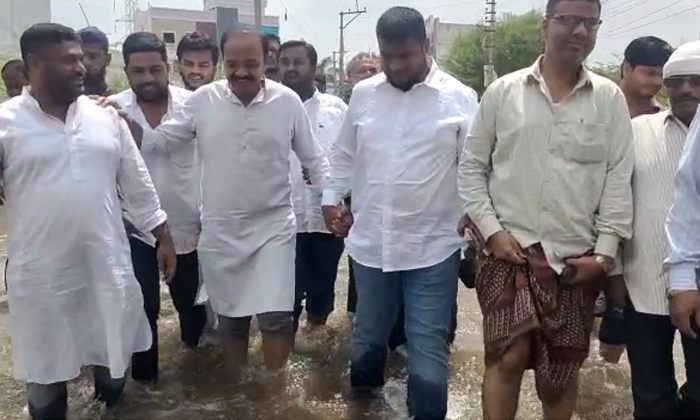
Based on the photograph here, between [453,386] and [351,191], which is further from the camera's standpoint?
[453,386]

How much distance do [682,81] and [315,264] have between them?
312 centimetres

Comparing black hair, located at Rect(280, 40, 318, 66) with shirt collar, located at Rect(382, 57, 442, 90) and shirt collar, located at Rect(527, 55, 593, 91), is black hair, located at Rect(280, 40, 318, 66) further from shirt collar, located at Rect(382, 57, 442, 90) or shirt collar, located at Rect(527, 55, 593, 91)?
shirt collar, located at Rect(527, 55, 593, 91)

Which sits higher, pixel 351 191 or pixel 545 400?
pixel 351 191

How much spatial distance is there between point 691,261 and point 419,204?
51.8 inches

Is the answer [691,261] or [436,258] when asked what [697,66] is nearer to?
[691,261]

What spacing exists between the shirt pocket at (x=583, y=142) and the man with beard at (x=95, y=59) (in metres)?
3.28

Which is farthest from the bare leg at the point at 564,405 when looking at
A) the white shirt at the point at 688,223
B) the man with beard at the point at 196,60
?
the man with beard at the point at 196,60

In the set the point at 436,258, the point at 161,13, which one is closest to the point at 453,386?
the point at 436,258

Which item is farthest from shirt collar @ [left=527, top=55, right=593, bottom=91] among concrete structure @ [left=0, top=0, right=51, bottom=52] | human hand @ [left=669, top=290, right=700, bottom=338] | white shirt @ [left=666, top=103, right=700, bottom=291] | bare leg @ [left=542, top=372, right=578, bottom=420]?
concrete structure @ [left=0, top=0, right=51, bottom=52]

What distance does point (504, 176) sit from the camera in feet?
11.4

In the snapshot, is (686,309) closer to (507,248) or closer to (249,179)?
(507,248)

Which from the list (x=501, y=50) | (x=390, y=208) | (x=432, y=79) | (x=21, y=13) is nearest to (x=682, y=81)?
(x=432, y=79)

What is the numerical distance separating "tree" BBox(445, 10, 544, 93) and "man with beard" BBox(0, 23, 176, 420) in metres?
44.5

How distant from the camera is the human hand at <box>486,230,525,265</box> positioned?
341cm
